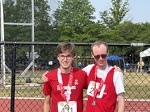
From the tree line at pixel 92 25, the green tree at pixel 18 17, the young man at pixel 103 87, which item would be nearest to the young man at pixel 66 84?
the young man at pixel 103 87

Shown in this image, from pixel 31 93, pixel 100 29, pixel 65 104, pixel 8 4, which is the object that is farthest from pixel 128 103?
pixel 100 29

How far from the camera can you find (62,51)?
3.73m

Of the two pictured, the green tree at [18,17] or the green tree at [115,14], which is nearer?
the green tree at [18,17]

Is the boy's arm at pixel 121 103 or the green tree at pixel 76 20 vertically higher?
the green tree at pixel 76 20

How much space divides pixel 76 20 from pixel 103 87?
142ft

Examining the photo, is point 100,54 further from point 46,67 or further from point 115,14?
point 115,14

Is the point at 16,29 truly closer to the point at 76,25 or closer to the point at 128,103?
the point at 128,103

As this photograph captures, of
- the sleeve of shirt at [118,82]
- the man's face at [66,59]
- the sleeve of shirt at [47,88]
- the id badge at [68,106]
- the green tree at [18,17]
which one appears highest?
the green tree at [18,17]

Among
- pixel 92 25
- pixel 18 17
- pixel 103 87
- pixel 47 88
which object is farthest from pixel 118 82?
pixel 92 25

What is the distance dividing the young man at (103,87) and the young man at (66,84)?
0.46ft

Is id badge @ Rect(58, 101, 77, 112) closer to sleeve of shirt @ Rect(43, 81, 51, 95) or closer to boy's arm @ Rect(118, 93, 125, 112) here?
sleeve of shirt @ Rect(43, 81, 51, 95)

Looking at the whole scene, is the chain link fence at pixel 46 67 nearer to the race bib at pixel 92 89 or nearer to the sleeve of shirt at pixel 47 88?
the sleeve of shirt at pixel 47 88

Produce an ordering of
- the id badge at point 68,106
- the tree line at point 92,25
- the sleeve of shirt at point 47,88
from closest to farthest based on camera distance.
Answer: the id badge at point 68,106, the sleeve of shirt at point 47,88, the tree line at point 92,25

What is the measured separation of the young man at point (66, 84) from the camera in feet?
12.1
